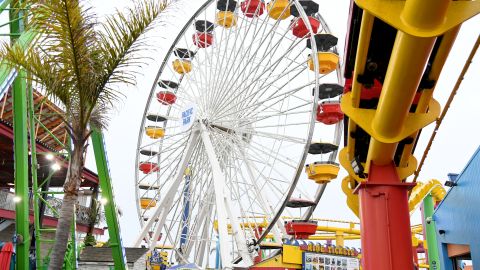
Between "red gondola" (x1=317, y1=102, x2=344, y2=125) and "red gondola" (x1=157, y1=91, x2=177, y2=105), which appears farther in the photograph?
"red gondola" (x1=157, y1=91, x2=177, y2=105)

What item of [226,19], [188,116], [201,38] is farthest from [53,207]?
[226,19]

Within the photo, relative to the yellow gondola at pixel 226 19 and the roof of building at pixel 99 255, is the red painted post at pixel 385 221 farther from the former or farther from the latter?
the yellow gondola at pixel 226 19

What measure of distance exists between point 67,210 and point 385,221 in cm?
418

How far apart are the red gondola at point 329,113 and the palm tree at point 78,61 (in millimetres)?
10047

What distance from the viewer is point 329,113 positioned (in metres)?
16.4

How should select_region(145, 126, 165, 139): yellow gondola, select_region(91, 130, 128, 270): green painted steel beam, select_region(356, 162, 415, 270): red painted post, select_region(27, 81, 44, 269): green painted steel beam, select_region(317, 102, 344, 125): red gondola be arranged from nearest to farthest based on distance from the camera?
1. select_region(356, 162, 415, 270): red painted post
2. select_region(27, 81, 44, 269): green painted steel beam
3. select_region(91, 130, 128, 270): green painted steel beam
4. select_region(317, 102, 344, 125): red gondola
5. select_region(145, 126, 165, 139): yellow gondola

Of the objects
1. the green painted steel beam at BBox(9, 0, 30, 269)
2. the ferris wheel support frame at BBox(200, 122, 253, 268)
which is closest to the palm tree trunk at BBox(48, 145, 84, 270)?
the green painted steel beam at BBox(9, 0, 30, 269)

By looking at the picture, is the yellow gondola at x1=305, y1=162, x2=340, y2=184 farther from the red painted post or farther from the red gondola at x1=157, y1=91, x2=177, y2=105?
the red painted post

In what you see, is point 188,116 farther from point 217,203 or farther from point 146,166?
point 146,166

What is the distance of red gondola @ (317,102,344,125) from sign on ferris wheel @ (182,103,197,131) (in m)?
4.64

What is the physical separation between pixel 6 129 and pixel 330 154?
10.9 metres

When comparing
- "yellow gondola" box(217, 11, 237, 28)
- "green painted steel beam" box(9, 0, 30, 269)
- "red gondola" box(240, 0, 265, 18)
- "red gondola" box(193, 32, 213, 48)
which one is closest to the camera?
"green painted steel beam" box(9, 0, 30, 269)

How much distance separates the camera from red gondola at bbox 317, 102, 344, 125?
16375mm

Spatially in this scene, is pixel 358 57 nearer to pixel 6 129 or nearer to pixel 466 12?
pixel 466 12
